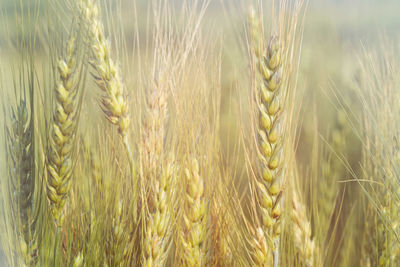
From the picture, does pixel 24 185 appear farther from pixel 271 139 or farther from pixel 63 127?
pixel 271 139

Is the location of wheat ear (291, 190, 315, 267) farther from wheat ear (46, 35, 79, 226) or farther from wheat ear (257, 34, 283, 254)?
wheat ear (46, 35, 79, 226)

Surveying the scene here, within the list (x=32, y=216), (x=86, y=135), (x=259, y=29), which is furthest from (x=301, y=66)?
(x=32, y=216)

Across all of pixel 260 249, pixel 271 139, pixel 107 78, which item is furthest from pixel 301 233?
pixel 107 78

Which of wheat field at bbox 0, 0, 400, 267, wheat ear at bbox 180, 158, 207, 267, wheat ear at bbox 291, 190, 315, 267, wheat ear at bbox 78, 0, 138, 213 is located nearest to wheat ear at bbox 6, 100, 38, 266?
wheat field at bbox 0, 0, 400, 267

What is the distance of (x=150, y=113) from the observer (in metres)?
0.82

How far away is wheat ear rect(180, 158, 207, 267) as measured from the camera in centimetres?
83

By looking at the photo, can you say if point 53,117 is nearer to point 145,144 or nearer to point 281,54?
point 145,144

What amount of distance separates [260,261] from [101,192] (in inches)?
13.2

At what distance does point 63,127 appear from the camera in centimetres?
83

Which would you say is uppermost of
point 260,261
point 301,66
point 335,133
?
point 301,66

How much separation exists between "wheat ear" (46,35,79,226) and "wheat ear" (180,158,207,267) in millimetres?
227

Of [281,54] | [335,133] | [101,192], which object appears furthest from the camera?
[335,133]

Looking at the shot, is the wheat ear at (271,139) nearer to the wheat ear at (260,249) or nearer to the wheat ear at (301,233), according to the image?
the wheat ear at (260,249)

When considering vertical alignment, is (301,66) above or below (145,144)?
above
